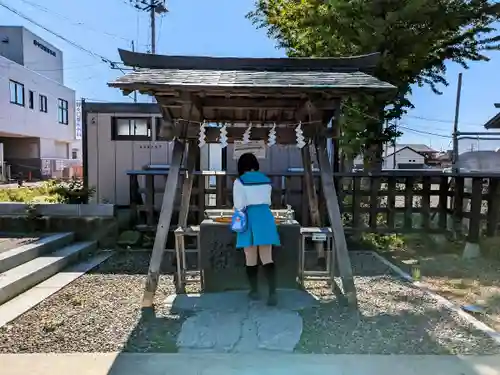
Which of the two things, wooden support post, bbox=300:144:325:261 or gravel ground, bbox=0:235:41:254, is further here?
gravel ground, bbox=0:235:41:254

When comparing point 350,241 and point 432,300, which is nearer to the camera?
point 432,300

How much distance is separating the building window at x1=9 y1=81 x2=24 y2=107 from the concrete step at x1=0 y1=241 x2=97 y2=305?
67.3 feet

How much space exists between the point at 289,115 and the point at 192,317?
120 inches

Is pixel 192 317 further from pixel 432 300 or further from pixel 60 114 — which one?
pixel 60 114

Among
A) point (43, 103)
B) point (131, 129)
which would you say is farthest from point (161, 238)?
point (43, 103)

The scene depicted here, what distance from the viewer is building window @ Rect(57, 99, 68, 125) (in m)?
30.7

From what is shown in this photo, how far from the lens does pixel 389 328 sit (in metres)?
4.03

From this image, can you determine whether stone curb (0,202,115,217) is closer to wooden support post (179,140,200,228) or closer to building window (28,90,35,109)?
wooden support post (179,140,200,228)

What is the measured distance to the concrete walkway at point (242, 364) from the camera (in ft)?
10.4

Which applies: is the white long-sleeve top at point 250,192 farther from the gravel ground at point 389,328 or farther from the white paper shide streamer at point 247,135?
the gravel ground at point 389,328

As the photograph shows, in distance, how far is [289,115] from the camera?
233 inches

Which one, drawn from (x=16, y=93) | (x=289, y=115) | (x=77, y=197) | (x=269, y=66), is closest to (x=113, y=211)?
(x=77, y=197)

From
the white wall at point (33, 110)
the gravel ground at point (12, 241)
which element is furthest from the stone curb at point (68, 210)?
the white wall at point (33, 110)

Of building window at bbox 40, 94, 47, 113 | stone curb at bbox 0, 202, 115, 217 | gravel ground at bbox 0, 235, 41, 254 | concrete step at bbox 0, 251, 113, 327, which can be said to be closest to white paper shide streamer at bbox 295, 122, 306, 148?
concrete step at bbox 0, 251, 113, 327
